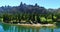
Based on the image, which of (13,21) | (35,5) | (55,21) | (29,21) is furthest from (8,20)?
(35,5)

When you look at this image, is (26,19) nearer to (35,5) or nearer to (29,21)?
(29,21)

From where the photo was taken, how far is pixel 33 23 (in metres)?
55.4

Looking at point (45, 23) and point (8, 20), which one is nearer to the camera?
point (45, 23)

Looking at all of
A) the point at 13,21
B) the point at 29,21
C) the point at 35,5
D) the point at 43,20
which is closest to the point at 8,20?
the point at 13,21

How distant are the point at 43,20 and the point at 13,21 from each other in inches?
424

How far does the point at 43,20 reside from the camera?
5684 centimetres

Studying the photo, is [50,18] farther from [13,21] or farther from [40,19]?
[13,21]

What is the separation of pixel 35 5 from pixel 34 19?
189ft

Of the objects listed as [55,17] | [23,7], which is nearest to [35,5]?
[23,7]

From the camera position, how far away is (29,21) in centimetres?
5691

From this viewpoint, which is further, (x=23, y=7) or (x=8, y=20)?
(x=23, y=7)

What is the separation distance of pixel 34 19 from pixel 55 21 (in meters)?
8.43

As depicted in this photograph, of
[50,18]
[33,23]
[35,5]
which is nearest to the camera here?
[33,23]

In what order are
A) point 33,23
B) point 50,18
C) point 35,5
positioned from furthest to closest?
1. point 35,5
2. point 50,18
3. point 33,23
